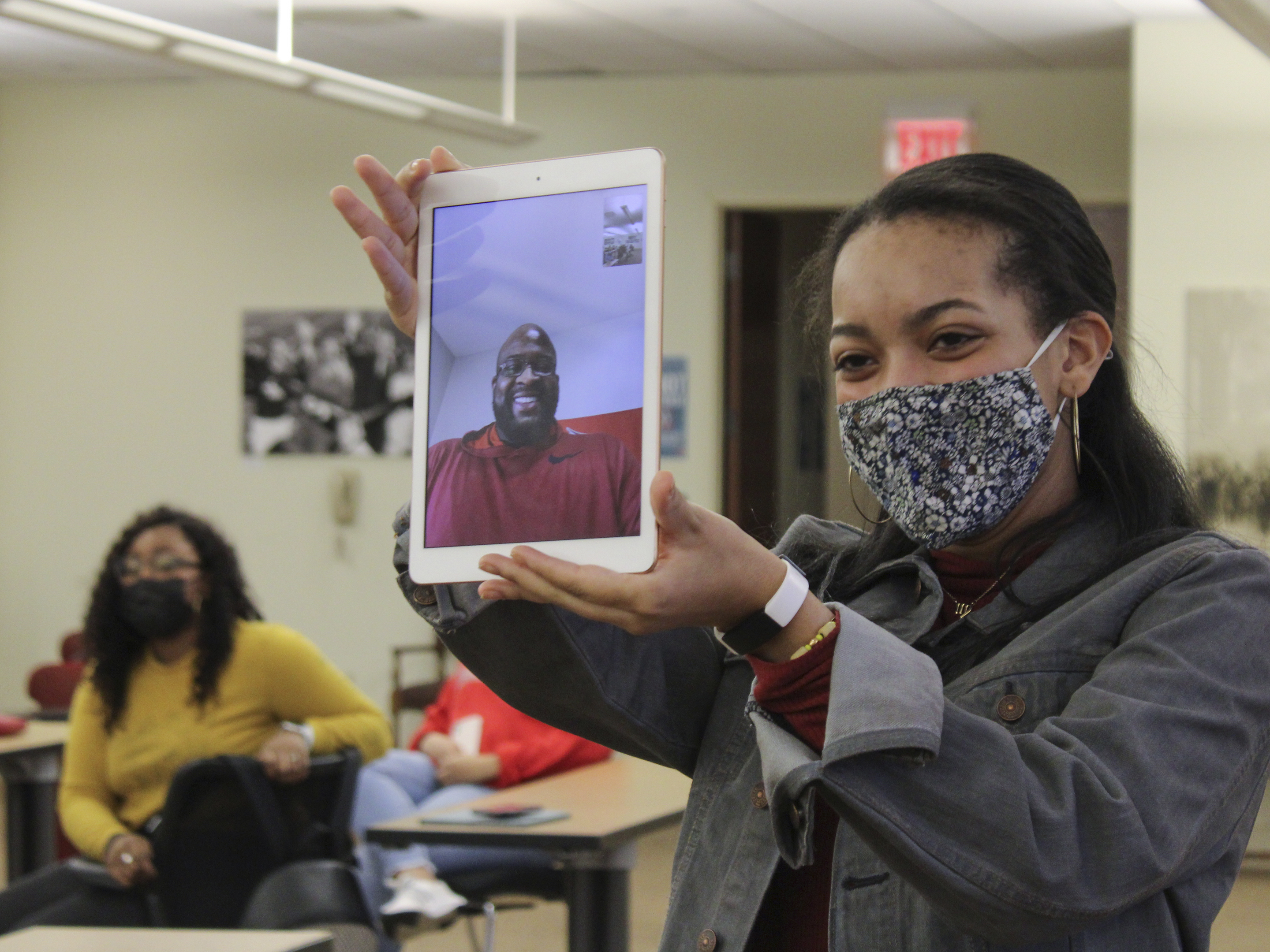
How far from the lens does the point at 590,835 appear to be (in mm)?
2971

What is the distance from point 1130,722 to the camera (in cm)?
93

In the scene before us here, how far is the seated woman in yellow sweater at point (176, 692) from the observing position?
140 inches

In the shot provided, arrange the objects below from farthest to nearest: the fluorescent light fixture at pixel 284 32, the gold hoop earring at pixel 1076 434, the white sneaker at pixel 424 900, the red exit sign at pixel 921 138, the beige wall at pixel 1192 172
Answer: the red exit sign at pixel 921 138 → the beige wall at pixel 1192 172 → the fluorescent light fixture at pixel 284 32 → the white sneaker at pixel 424 900 → the gold hoop earring at pixel 1076 434

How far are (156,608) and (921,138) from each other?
15.3ft

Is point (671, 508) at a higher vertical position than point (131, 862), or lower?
higher

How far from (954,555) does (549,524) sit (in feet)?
1.50

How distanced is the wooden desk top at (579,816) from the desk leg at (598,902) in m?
0.11

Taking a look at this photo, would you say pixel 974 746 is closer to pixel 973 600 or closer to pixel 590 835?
pixel 973 600

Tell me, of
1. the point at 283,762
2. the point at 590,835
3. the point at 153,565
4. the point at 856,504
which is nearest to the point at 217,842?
the point at 283,762

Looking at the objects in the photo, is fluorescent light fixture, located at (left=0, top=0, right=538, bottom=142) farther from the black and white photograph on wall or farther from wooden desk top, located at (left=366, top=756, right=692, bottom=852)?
wooden desk top, located at (left=366, top=756, right=692, bottom=852)

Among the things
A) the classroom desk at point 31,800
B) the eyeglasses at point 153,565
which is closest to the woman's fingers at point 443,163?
the eyeglasses at point 153,565

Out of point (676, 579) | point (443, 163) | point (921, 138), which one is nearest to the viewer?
point (676, 579)

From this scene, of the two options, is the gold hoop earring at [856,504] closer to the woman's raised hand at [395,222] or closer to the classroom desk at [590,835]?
the woman's raised hand at [395,222]

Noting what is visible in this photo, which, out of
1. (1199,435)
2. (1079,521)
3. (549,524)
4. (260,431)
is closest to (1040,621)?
(1079,521)
